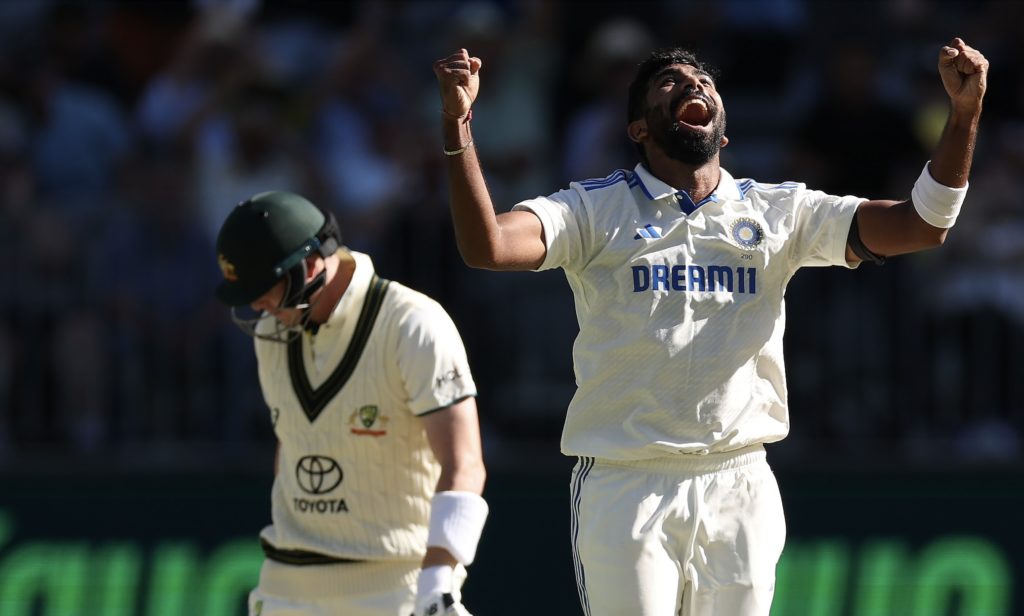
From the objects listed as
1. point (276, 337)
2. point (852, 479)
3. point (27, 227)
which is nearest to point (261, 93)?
point (27, 227)

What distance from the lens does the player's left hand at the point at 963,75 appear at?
492cm

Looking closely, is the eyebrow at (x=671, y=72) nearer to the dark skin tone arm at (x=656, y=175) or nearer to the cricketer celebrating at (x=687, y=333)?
the cricketer celebrating at (x=687, y=333)

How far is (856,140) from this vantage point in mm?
10227

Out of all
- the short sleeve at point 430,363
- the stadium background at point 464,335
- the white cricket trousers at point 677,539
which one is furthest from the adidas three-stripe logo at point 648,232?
the stadium background at point 464,335

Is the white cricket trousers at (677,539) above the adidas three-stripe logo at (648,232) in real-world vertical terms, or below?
below

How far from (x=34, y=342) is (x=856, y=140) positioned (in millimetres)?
4899

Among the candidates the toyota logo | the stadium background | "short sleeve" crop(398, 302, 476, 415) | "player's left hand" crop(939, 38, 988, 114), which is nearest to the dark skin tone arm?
"player's left hand" crop(939, 38, 988, 114)

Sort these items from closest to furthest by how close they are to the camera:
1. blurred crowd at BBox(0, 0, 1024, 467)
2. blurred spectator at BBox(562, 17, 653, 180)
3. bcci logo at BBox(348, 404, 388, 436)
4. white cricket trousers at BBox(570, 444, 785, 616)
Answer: white cricket trousers at BBox(570, 444, 785, 616) < bcci logo at BBox(348, 404, 388, 436) < blurred crowd at BBox(0, 0, 1024, 467) < blurred spectator at BBox(562, 17, 653, 180)

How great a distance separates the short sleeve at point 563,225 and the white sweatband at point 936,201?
3.22ft

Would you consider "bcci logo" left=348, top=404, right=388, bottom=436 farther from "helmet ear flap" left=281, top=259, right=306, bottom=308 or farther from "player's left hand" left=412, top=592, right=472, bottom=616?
"player's left hand" left=412, top=592, right=472, bottom=616

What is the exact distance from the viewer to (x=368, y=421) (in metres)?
5.61

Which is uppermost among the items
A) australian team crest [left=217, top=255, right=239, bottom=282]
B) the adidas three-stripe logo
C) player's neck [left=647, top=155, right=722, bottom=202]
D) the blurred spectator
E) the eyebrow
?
the blurred spectator

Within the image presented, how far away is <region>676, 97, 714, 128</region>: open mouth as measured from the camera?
5.15 meters

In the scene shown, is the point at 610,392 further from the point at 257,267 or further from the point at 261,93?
the point at 261,93
